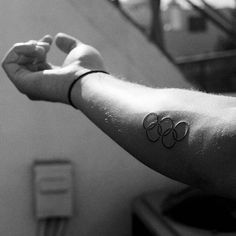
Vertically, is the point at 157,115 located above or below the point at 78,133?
above

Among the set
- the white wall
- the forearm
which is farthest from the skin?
the white wall

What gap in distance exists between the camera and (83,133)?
5.93ft

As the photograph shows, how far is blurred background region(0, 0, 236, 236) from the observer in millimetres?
1730

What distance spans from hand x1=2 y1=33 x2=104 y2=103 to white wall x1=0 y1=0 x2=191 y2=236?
1.52 ft

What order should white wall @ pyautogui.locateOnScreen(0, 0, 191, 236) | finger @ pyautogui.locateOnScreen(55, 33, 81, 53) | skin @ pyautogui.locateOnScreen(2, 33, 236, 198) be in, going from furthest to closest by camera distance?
1. white wall @ pyautogui.locateOnScreen(0, 0, 191, 236)
2. finger @ pyautogui.locateOnScreen(55, 33, 81, 53)
3. skin @ pyautogui.locateOnScreen(2, 33, 236, 198)

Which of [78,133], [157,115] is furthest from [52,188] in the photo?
[157,115]

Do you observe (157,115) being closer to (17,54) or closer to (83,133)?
(17,54)

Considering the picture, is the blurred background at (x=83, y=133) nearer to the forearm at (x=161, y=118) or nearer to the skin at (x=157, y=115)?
the skin at (x=157, y=115)

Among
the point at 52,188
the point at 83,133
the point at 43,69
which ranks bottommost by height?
the point at 52,188

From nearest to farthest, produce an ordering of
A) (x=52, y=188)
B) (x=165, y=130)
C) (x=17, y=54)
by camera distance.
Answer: (x=165, y=130)
(x=17, y=54)
(x=52, y=188)

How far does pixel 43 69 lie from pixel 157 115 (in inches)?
18.0

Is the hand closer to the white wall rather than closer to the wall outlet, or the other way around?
the white wall

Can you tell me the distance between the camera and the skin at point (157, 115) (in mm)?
783

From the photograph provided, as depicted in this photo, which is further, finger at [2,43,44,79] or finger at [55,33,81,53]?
finger at [55,33,81,53]
